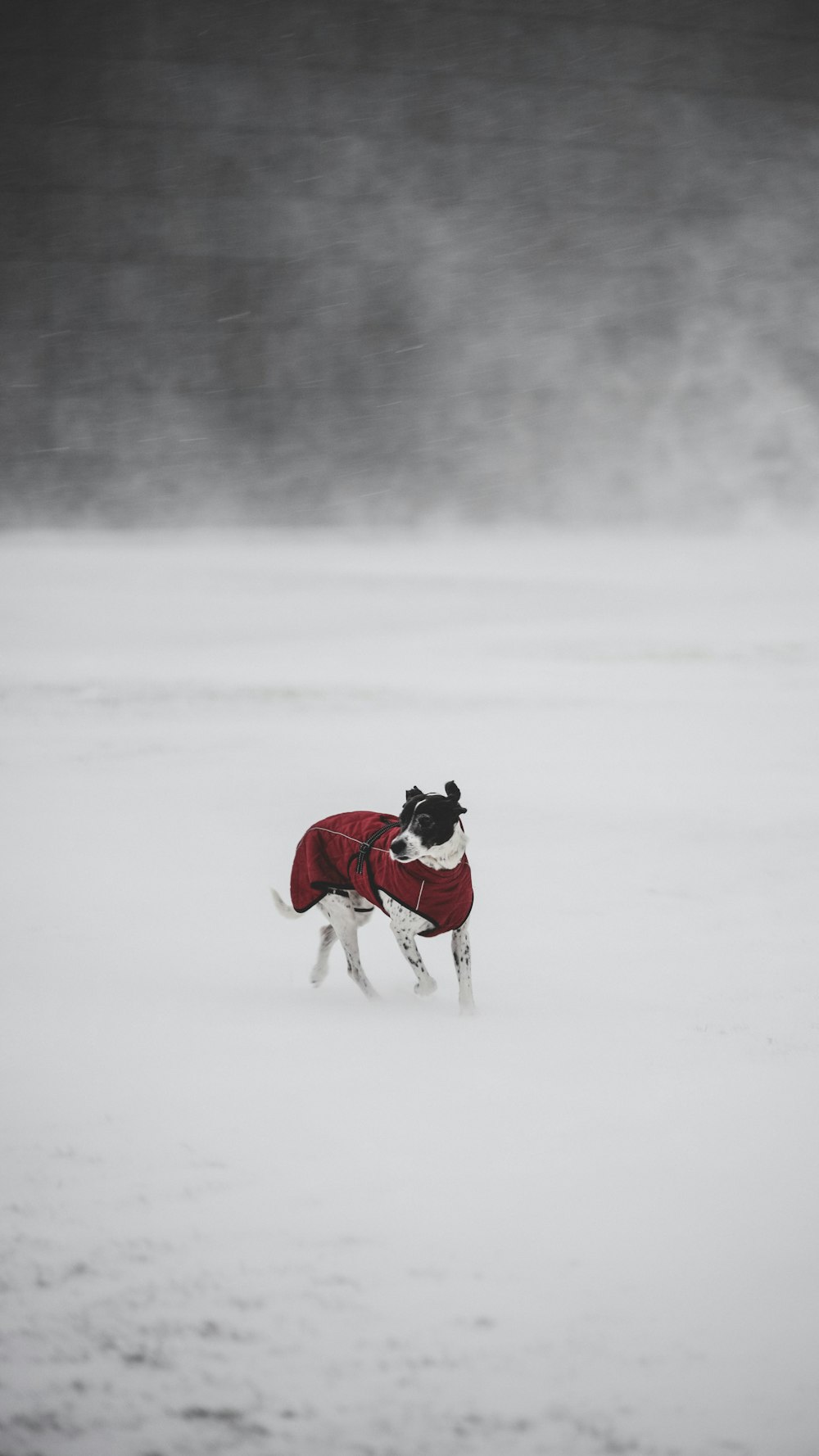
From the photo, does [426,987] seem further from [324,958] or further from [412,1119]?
[412,1119]

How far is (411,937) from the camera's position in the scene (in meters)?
3.12

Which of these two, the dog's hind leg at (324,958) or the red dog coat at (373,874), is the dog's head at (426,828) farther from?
the dog's hind leg at (324,958)

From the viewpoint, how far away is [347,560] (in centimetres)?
996

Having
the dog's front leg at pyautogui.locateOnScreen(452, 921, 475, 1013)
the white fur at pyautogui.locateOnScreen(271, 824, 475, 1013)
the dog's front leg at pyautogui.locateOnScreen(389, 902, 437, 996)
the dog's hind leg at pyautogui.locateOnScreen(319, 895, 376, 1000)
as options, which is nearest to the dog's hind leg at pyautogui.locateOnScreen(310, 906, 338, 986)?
the white fur at pyautogui.locateOnScreen(271, 824, 475, 1013)

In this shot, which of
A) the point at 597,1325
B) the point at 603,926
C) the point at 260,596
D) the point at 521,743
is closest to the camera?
the point at 597,1325

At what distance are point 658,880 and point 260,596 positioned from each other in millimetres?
6826

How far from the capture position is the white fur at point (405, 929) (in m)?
3.02

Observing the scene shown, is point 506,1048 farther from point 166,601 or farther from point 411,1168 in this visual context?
point 166,601

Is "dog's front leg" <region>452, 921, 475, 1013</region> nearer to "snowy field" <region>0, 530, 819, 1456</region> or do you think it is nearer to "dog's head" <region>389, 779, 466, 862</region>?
"snowy field" <region>0, 530, 819, 1456</region>

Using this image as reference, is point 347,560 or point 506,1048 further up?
point 347,560

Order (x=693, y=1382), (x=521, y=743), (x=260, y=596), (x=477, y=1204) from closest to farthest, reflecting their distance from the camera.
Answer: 1. (x=693, y=1382)
2. (x=477, y=1204)
3. (x=521, y=743)
4. (x=260, y=596)

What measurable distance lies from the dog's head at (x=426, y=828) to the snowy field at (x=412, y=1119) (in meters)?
0.60

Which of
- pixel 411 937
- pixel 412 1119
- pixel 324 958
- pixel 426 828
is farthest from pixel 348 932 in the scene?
pixel 412 1119

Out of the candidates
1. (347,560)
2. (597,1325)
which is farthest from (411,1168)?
(347,560)
